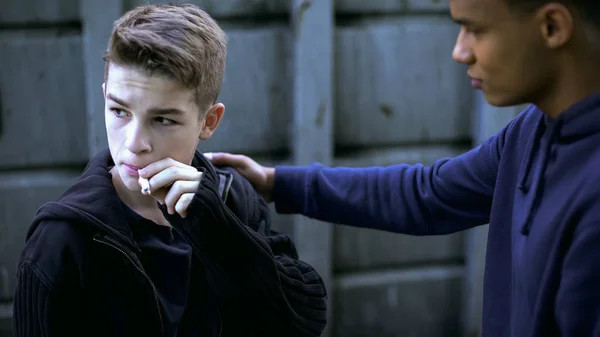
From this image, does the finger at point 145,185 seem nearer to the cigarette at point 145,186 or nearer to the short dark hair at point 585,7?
the cigarette at point 145,186

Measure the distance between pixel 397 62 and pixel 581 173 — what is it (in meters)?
1.73

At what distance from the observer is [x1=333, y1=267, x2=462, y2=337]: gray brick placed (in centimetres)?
309

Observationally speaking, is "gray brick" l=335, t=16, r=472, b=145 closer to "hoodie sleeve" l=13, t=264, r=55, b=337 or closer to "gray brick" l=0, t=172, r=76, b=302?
"gray brick" l=0, t=172, r=76, b=302

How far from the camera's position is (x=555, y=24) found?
1219 mm

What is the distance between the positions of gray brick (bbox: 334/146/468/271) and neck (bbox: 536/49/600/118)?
5.42 feet

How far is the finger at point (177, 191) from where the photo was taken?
4.55 feet

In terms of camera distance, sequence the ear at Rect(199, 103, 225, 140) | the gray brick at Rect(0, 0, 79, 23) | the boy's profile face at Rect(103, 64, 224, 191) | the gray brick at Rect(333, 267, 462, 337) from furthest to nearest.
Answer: the gray brick at Rect(333, 267, 462, 337) < the gray brick at Rect(0, 0, 79, 23) < the ear at Rect(199, 103, 225, 140) < the boy's profile face at Rect(103, 64, 224, 191)

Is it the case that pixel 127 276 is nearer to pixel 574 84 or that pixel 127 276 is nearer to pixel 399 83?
pixel 574 84

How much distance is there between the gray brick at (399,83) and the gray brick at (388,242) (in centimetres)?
6

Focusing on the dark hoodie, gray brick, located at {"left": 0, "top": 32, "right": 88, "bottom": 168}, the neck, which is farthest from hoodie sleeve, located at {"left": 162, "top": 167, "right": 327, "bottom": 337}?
gray brick, located at {"left": 0, "top": 32, "right": 88, "bottom": 168}

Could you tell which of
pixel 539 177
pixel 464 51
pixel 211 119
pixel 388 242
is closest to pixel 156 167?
pixel 211 119

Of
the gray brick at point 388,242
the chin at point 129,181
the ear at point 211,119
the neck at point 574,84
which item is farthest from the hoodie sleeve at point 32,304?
the gray brick at point 388,242

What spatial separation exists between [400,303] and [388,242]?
32 centimetres

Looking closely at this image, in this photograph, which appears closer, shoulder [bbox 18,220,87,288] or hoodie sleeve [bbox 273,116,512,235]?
shoulder [bbox 18,220,87,288]
